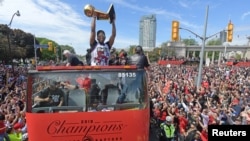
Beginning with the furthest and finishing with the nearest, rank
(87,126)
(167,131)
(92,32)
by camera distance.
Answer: (167,131), (92,32), (87,126)

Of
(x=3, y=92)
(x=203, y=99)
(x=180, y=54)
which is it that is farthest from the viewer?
(x=180, y=54)

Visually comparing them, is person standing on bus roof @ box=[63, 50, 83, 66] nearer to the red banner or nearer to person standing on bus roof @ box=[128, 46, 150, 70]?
person standing on bus roof @ box=[128, 46, 150, 70]

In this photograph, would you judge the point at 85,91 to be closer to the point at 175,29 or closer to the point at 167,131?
the point at 167,131

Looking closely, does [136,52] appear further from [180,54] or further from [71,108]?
[180,54]

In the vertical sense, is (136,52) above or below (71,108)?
above

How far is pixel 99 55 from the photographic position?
7090 millimetres

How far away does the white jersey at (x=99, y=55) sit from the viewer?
7.05 meters

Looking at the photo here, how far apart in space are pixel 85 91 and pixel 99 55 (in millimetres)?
1254

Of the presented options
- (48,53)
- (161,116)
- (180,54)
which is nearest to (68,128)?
(161,116)

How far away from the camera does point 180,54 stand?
14475cm

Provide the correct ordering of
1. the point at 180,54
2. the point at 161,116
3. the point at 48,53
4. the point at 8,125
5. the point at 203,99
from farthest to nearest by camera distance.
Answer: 1. the point at 180,54
2. the point at 48,53
3. the point at 203,99
4. the point at 161,116
5. the point at 8,125

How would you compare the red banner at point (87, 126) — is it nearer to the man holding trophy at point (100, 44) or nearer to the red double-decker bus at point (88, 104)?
the red double-decker bus at point (88, 104)

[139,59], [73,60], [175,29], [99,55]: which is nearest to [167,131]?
[139,59]

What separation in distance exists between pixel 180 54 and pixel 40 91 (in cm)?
14142
